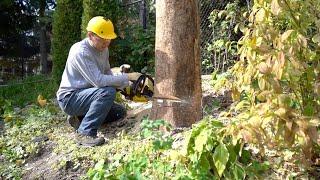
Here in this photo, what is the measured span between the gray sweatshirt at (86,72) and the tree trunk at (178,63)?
1.80 ft

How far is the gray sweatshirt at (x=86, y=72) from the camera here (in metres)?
4.62

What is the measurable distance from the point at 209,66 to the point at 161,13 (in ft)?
13.1

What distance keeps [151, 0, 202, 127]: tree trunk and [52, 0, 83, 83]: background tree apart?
4971mm

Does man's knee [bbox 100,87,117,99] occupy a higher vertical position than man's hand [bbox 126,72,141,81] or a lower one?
lower

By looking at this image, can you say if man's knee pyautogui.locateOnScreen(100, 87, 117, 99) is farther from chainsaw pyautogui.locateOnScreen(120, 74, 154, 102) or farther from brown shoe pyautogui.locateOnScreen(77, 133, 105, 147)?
brown shoe pyautogui.locateOnScreen(77, 133, 105, 147)

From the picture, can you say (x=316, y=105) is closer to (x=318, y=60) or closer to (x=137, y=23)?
(x=318, y=60)

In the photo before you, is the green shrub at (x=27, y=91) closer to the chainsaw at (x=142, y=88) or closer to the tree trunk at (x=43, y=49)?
the tree trunk at (x=43, y=49)

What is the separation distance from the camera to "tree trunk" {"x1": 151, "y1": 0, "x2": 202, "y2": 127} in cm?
421

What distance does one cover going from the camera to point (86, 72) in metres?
4.62

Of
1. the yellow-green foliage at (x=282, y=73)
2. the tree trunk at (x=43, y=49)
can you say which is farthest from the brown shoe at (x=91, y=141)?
the tree trunk at (x=43, y=49)

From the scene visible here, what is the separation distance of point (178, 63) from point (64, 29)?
5.29m

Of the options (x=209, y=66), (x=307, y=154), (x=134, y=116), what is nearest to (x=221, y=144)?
(x=307, y=154)

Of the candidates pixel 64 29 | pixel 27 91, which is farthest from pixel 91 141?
pixel 27 91

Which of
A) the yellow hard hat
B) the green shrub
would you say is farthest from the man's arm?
the green shrub
